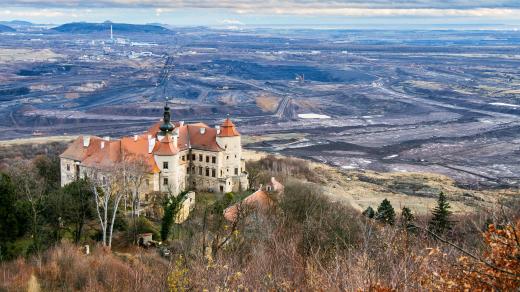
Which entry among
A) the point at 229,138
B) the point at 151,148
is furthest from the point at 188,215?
the point at 229,138

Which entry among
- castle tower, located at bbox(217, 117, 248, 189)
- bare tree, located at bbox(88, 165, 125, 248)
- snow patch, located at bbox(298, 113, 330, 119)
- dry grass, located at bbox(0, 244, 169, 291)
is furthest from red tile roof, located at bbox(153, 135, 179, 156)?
snow patch, located at bbox(298, 113, 330, 119)

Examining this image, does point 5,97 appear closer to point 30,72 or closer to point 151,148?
point 30,72

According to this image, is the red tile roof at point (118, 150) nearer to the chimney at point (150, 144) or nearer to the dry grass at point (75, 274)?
the chimney at point (150, 144)

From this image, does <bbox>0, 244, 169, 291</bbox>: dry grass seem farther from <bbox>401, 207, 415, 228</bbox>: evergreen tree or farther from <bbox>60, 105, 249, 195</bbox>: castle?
<bbox>60, 105, 249, 195</bbox>: castle

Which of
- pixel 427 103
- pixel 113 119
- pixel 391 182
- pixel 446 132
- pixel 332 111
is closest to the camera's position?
pixel 391 182

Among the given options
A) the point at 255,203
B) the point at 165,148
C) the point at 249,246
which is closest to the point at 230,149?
the point at 165,148

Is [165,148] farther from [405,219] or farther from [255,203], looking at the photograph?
[405,219]
